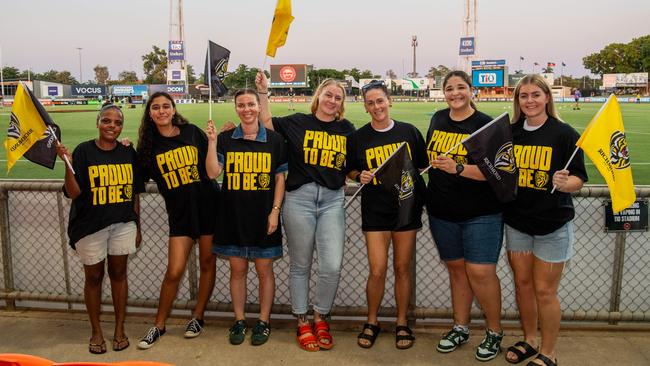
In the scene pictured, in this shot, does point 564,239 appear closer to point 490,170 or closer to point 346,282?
point 490,170

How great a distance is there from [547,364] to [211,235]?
2.59 metres

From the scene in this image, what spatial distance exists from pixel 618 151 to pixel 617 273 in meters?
1.22

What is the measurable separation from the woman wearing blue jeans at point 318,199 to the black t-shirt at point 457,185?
0.70 metres

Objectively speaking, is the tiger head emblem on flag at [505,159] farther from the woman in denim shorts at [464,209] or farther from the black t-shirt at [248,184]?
the black t-shirt at [248,184]

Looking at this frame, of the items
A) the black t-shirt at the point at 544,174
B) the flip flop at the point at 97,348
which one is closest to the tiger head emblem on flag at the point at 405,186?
the black t-shirt at the point at 544,174

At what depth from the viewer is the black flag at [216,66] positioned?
423 centimetres

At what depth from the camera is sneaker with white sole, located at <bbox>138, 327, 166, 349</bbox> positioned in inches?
154

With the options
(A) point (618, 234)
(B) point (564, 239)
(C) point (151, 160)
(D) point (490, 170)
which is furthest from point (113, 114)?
(A) point (618, 234)

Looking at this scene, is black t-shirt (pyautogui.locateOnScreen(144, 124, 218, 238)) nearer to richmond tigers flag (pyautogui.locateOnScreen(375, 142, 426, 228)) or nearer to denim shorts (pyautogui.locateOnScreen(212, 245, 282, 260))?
denim shorts (pyautogui.locateOnScreen(212, 245, 282, 260))

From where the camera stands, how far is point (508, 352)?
3.74 m

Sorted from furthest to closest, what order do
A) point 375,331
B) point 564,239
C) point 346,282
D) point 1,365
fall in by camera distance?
point 346,282
point 375,331
point 564,239
point 1,365

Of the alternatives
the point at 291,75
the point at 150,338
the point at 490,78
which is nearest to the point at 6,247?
the point at 150,338

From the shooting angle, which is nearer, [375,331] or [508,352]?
[508,352]

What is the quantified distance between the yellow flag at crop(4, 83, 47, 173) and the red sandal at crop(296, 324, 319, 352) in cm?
240
